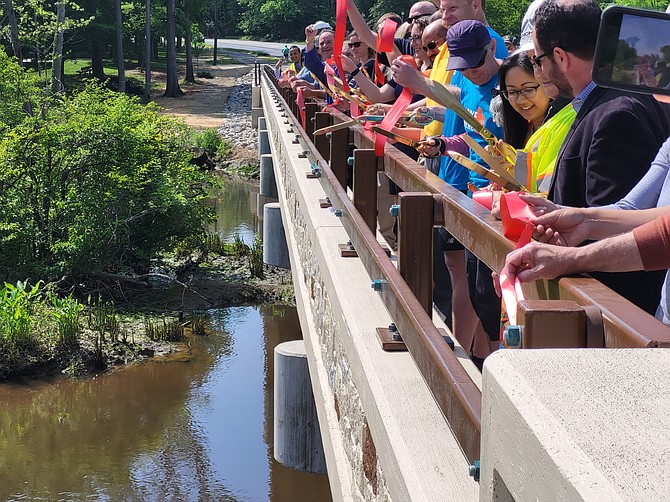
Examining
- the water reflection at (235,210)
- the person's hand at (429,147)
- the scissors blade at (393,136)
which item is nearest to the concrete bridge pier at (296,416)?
the scissors blade at (393,136)

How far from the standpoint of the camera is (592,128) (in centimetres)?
293

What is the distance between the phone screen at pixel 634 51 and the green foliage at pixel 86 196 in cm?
1525

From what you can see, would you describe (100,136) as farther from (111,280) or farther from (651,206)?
(651,206)

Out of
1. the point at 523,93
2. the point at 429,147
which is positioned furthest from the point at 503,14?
the point at 523,93

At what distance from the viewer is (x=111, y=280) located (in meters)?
17.2

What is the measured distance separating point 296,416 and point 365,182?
127 inches

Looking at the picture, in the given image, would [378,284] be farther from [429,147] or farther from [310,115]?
[310,115]

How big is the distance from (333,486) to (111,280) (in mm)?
13146

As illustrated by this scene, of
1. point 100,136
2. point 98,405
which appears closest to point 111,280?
point 100,136

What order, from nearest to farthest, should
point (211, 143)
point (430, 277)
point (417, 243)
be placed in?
point (417, 243)
point (430, 277)
point (211, 143)

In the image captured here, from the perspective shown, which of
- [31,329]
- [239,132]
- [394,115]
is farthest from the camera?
[239,132]

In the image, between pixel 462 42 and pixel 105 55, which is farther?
pixel 105 55

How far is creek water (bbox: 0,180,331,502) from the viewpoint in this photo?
1048 cm

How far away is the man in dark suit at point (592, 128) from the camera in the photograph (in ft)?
9.41
